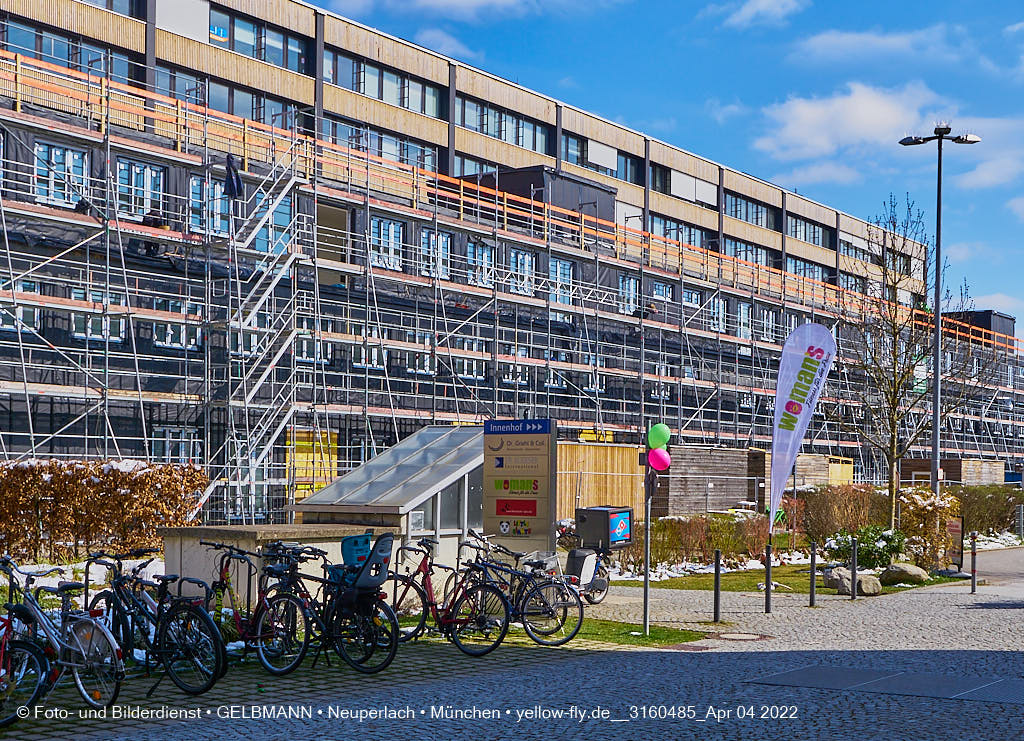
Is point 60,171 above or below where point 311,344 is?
above

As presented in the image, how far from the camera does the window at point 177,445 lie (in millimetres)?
29219

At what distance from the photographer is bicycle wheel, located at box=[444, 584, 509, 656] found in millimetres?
12961

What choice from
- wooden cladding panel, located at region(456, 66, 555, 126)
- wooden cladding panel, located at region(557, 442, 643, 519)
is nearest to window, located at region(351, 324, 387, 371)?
wooden cladding panel, located at region(557, 442, 643, 519)

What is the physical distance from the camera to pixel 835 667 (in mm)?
12211

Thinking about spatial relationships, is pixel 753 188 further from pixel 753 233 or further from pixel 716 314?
pixel 716 314

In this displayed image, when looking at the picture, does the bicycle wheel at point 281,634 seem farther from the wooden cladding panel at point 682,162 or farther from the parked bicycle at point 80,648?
the wooden cladding panel at point 682,162

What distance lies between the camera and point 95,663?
931 centimetres

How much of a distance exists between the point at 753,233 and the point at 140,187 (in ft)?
121

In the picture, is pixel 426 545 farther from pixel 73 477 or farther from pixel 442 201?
pixel 442 201

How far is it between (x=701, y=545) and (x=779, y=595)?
4662 mm

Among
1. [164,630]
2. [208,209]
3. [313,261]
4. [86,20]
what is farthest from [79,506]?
[86,20]

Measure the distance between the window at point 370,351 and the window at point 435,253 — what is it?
8.29 feet

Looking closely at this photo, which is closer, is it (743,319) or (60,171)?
(60,171)

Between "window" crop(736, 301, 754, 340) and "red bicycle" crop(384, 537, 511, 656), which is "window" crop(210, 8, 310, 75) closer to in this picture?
"window" crop(736, 301, 754, 340)
